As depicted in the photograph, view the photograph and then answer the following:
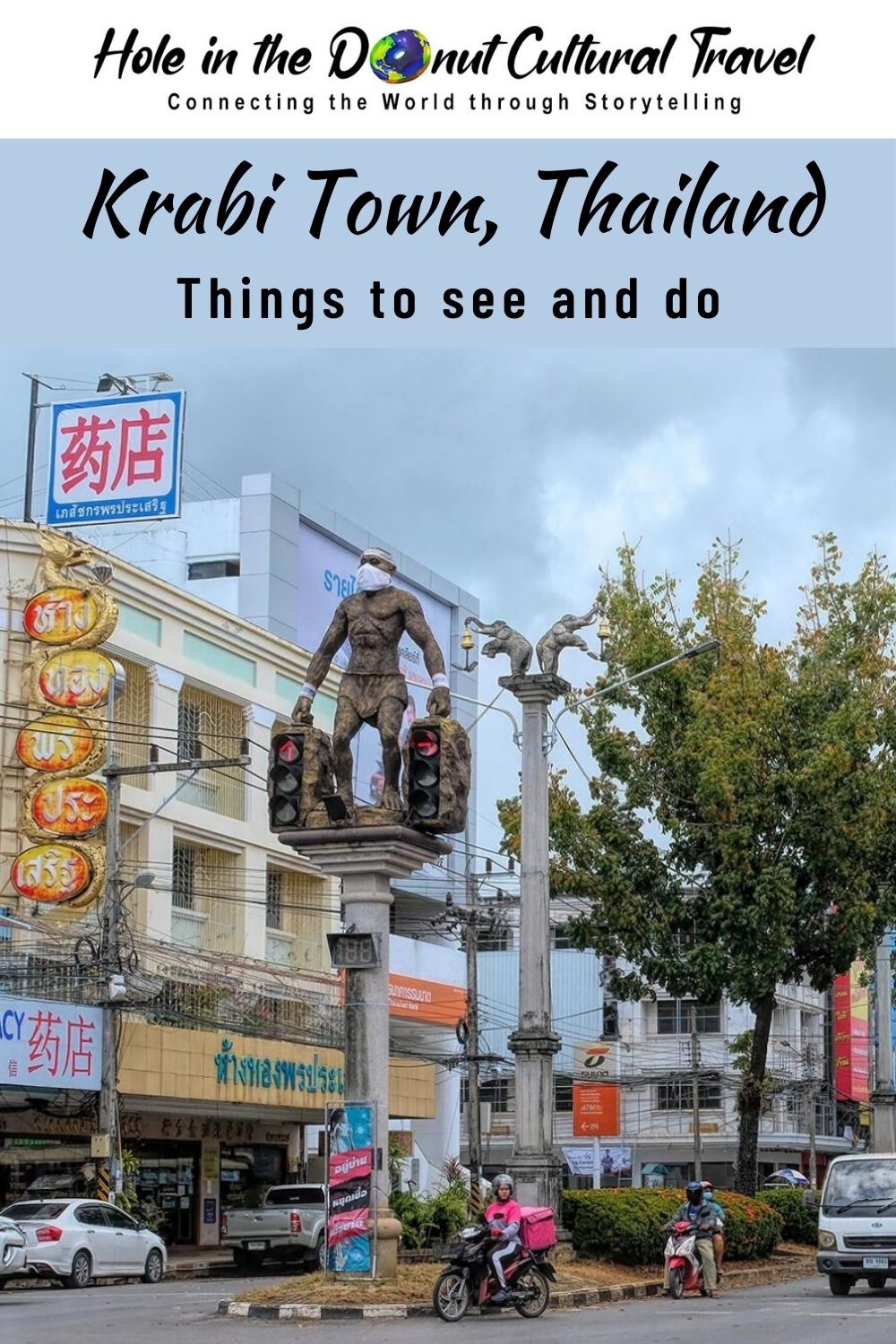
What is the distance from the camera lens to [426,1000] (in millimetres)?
51000

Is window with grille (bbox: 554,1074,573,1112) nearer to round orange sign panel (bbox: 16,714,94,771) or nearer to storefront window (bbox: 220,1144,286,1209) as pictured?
storefront window (bbox: 220,1144,286,1209)

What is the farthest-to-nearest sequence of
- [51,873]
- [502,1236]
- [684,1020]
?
[684,1020], [51,873], [502,1236]

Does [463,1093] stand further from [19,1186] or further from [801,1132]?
[19,1186]

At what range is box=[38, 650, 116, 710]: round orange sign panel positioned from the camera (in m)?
36.8

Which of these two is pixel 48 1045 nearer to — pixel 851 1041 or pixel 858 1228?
pixel 858 1228

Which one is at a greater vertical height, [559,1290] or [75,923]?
[75,923]

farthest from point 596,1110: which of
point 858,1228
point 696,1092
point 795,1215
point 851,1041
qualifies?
point 858,1228

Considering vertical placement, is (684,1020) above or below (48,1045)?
above

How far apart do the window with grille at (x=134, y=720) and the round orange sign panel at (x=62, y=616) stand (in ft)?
11.1

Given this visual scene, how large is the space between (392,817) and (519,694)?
4225 millimetres

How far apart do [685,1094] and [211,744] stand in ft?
92.8

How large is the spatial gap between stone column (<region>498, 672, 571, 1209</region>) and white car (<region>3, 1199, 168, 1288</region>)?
8045mm

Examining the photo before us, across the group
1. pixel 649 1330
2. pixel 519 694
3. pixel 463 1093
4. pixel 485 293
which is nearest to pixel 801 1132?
pixel 463 1093
